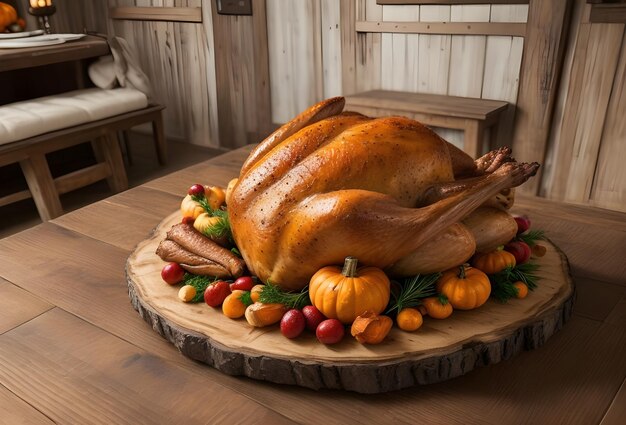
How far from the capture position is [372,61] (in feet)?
9.39

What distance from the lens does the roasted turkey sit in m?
0.86

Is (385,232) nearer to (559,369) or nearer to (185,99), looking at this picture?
(559,369)

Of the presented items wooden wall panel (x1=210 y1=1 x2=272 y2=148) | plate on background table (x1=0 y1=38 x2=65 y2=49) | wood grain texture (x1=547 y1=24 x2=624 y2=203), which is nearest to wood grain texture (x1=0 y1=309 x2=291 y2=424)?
wood grain texture (x1=547 y1=24 x2=624 y2=203)

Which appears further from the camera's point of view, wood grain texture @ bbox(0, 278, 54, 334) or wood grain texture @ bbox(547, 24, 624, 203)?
wood grain texture @ bbox(547, 24, 624, 203)

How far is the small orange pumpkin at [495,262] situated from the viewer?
98 centimetres

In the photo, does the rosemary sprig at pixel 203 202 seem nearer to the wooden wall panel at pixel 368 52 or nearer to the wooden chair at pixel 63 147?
the wooden chair at pixel 63 147

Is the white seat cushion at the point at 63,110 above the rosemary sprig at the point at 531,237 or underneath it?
underneath

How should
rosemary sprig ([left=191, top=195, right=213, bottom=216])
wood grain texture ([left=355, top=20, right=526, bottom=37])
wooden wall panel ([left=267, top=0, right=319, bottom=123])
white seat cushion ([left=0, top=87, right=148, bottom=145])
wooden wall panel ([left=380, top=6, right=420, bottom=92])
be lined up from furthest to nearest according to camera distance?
wooden wall panel ([left=267, top=0, right=319, bottom=123])
wooden wall panel ([left=380, top=6, right=420, bottom=92])
white seat cushion ([left=0, top=87, right=148, bottom=145])
wood grain texture ([left=355, top=20, right=526, bottom=37])
rosemary sprig ([left=191, top=195, right=213, bottom=216])

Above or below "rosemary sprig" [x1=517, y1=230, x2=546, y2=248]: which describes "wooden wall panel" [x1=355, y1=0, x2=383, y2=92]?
above

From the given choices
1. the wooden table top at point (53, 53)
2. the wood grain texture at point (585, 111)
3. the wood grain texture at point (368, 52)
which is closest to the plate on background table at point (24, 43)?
the wooden table top at point (53, 53)

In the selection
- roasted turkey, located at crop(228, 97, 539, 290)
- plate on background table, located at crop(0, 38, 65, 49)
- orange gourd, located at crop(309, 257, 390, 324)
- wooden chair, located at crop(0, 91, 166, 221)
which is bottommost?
wooden chair, located at crop(0, 91, 166, 221)

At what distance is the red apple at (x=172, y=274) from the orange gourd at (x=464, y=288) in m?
0.47

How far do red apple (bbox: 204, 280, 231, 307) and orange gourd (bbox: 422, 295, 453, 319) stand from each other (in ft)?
1.10

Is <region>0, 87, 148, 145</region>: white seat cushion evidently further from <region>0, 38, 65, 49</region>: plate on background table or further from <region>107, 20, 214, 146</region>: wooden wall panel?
<region>107, 20, 214, 146</region>: wooden wall panel
